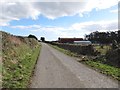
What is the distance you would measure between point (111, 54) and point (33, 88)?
54.3 feet

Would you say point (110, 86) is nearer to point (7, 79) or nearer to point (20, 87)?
point (20, 87)

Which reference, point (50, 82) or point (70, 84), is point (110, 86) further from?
point (50, 82)

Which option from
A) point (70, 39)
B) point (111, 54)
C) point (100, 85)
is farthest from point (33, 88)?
point (70, 39)

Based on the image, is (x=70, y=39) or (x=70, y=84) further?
(x=70, y=39)

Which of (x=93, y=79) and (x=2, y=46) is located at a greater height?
(x=2, y=46)

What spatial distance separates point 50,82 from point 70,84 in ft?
4.03

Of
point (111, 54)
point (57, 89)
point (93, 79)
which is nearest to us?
point (57, 89)

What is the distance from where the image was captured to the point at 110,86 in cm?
1230

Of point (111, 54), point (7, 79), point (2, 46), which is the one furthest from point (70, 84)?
point (111, 54)

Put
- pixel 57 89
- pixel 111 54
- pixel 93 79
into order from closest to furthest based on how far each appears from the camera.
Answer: pixel 57 89, pixel 93 79, pixel 111 54

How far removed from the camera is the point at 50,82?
1329 centimetres

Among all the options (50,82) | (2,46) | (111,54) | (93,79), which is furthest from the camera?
(111,54)

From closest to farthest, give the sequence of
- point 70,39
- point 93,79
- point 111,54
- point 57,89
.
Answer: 1. point 57,89
2. point 93,79
3. point 111,54
4. point 70,39

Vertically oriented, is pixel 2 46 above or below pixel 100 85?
above
